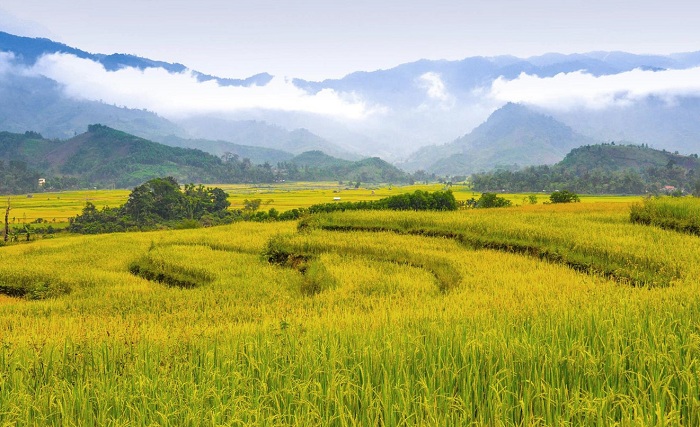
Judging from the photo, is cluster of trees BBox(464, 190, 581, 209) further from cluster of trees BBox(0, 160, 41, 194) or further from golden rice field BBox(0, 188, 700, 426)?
cluster of trees BBox(0, 160, 41, 194)

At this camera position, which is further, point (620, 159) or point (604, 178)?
point (620, 159)

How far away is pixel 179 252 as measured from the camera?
1912 cm

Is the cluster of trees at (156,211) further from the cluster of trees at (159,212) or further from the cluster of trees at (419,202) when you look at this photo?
the cluster of trees at (419,202)

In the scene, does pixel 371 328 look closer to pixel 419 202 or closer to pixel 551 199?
pixel 419 202

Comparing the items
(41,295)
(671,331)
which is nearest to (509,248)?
(671,331)

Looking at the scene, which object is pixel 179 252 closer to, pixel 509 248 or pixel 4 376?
pixel 509 248

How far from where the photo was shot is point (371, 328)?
20.1ft

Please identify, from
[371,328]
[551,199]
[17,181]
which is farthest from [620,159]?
[17,181]

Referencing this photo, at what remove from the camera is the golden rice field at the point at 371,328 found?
150 inches

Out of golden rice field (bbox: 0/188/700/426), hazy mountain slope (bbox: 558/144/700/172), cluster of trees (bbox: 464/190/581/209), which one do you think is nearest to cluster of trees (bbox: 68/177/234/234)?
cluster of trees (bbox: 464/190/581/209)

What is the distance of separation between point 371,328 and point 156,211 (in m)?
80.9

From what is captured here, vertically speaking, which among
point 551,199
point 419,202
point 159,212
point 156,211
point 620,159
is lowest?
point 159,212

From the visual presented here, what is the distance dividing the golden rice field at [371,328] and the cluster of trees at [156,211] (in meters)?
49.0

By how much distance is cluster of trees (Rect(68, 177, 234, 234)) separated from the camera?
68.8 m
